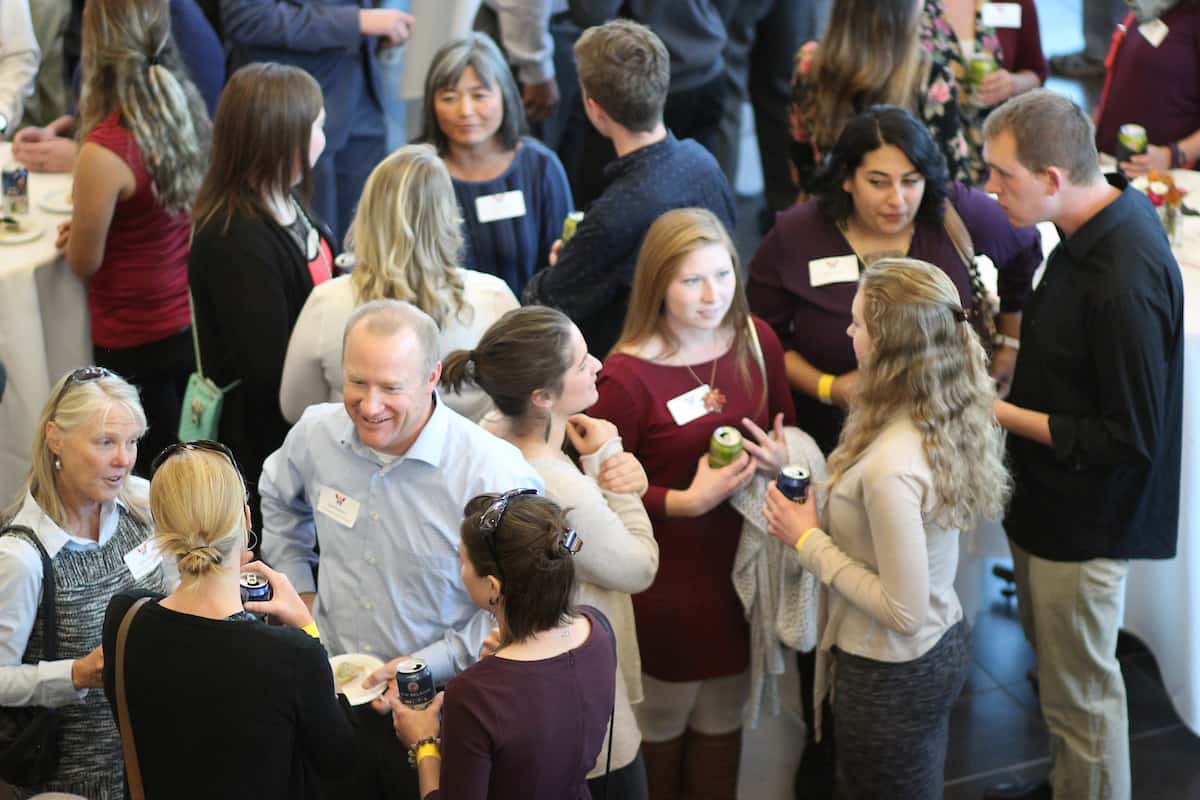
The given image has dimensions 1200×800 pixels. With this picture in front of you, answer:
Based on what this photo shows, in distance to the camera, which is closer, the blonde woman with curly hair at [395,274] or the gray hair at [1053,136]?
the gray hair at [1053,136]

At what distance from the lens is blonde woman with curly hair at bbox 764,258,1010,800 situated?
94.0 inches

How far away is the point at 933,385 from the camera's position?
2391mm

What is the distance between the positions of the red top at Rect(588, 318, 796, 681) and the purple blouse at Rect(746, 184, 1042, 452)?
0.99 ft

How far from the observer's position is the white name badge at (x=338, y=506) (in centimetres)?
231

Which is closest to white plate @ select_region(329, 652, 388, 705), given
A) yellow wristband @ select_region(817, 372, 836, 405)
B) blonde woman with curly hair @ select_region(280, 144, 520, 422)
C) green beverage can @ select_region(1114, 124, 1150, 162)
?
blonde woman with curly hair @ select_region(280, 144, 520, 422)

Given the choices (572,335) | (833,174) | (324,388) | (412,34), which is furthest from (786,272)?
(412,34)

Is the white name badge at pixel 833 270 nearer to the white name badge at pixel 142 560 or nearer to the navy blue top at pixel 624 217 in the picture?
the navy blue top at pixel 624 217

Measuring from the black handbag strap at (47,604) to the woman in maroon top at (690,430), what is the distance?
1.11 meters

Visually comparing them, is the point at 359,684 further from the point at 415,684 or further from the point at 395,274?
the point at 395,274

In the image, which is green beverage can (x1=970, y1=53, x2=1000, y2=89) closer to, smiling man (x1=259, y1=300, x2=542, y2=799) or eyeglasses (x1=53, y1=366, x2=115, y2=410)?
smiling man (x1=259, y1=300, x2=542, y2=799)

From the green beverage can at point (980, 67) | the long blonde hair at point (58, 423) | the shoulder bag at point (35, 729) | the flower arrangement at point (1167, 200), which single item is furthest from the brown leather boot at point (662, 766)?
the green beverage can at point (980, 67)

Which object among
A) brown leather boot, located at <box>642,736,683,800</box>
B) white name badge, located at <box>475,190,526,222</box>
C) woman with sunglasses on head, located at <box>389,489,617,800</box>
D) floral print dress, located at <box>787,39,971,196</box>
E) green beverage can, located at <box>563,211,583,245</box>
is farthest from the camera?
floral print dress, located at <box>787,39,971,196</box>

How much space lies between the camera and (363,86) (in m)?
4.79

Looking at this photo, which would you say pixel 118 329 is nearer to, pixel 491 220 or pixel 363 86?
pixel 491 220
